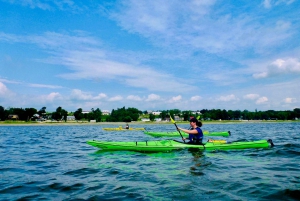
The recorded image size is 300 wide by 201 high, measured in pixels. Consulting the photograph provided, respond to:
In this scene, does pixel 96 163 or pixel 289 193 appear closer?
pixel 289 193

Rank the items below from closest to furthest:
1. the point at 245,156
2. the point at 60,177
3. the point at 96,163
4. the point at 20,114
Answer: the point at 60,177
the point at 96,163
the point at 245,156
the point at 20,114

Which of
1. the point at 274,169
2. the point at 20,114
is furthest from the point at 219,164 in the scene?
the point at 20,114

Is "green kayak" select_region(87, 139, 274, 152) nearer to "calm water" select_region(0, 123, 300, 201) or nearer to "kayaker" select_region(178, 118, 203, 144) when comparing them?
"kayaker" select_region(178, 118, 203, 144)

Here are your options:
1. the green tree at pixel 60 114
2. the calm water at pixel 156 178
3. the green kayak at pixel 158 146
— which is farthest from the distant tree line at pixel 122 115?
the calm water at pixel 156 178

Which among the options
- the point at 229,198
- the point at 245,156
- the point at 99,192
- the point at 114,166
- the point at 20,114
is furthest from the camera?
the point at 20,114

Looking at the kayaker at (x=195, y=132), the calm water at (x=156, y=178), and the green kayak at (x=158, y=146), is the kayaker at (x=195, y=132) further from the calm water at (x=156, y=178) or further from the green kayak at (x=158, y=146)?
the calm water at (x=156, y=178)

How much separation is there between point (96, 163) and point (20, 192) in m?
3.95

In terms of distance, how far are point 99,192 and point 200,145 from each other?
7467 millimetres

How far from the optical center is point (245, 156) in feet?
36.6

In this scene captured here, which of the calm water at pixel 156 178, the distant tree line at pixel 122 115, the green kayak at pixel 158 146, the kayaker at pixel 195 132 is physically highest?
the distant tree line at pixel 122 115

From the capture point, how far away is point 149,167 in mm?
8852

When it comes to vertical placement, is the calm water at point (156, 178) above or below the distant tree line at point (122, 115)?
below

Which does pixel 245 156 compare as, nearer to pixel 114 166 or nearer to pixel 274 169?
pixel 274 169

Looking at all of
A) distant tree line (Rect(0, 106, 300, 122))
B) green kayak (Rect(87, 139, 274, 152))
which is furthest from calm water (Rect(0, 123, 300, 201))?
distant tree line (Rect(0, 106, 300, 122))
